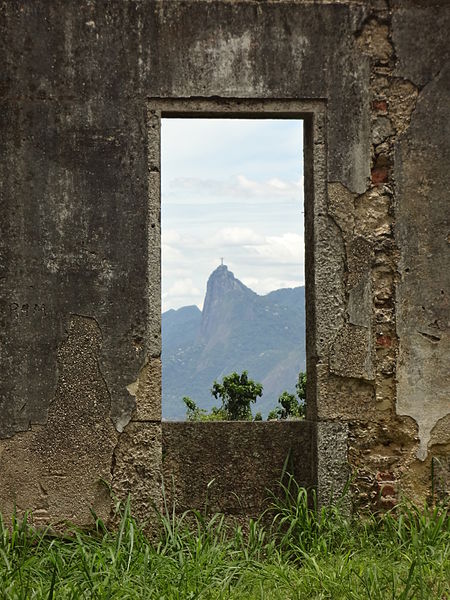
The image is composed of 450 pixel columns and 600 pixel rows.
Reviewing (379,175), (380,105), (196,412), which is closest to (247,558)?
(379,175)

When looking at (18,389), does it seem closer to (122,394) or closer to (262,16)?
(122,394)

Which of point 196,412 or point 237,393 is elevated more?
point 237,393

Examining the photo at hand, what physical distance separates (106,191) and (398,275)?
5.94 feet

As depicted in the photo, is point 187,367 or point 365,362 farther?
point 187,367

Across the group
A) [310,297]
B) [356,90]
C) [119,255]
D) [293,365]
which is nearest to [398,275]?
[310,297]

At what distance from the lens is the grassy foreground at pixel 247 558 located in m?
4.35

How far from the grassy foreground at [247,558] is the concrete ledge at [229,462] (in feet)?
0.38

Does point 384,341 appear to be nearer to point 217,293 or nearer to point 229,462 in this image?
point 229,462

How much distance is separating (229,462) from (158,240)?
139 cm

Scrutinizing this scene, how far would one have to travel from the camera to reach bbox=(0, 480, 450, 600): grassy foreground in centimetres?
435

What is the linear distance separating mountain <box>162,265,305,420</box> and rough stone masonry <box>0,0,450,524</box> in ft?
472

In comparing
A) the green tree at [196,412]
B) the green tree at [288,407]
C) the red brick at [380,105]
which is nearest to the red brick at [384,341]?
the red brick at [380,105]

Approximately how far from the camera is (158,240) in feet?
17.8

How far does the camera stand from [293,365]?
153 meters
